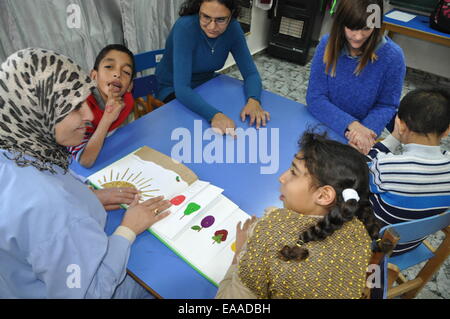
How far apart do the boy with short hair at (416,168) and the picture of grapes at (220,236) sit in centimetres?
61

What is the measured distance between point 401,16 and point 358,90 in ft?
8.00

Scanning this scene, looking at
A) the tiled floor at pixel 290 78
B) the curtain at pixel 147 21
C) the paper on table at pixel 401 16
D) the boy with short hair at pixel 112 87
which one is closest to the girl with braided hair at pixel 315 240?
the boy with short hair at pixel 112 87

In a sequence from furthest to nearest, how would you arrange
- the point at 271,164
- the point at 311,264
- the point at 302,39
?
the point at 302,39 → the point at 271,164 → the point at 311,264

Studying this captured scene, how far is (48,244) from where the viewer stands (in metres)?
0.72

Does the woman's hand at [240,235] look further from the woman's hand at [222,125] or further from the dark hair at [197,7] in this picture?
the dark hair at [197,7]

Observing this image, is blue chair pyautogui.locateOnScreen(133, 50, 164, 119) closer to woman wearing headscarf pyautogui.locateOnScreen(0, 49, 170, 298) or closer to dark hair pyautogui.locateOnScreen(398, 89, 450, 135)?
woman wearing headscarf pyautogui.locateOnScreen(0, 49, 170, 298)

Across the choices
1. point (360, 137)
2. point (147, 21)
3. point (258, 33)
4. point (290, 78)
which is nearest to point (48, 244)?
point (360, 137)

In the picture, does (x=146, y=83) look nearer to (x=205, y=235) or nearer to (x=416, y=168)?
(x=205, y=235)

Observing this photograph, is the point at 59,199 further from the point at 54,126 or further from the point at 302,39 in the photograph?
the point at 302,39

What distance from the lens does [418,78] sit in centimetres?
368

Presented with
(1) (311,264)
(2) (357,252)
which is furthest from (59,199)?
(2) (357,252)

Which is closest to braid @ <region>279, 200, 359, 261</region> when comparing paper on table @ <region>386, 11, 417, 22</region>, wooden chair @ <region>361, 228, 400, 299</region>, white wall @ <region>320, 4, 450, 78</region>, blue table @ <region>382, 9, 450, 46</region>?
wooden chair @ <region>361, 228, 400, 299</region>

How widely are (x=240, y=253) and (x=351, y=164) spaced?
39 centimetres

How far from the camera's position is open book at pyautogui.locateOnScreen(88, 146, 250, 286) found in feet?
2.92
